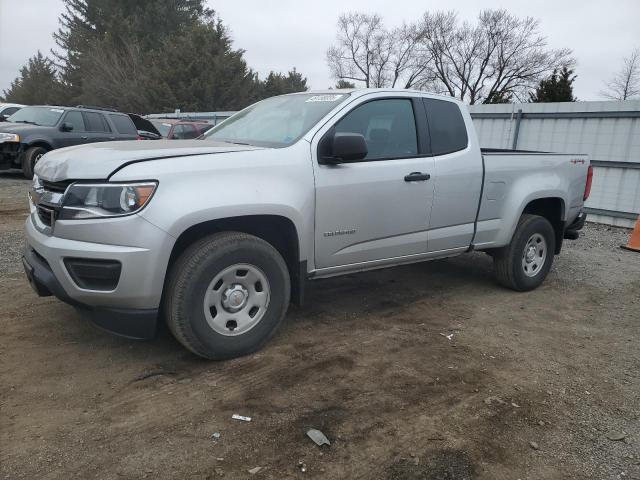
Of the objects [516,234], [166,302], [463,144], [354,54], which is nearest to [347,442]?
[166,302]

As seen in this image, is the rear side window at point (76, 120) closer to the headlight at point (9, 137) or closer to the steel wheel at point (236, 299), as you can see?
the headlight at point (9, 137)

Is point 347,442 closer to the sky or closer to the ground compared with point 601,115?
closer to the ground

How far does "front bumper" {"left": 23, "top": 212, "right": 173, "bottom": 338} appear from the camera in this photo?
2885 mm

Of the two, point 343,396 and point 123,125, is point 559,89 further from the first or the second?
point 343,396

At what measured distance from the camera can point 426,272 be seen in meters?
5.95

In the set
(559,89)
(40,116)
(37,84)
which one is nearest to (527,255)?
(40,116)

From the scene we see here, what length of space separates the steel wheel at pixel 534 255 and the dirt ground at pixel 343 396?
71 cm

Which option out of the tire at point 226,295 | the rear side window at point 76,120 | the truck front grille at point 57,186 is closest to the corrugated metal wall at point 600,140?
the tire at point 226,295

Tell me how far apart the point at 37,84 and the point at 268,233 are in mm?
60363

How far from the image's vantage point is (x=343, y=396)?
120 inches

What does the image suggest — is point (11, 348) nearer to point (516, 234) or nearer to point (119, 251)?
point (119, 251)

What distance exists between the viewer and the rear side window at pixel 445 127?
443cm

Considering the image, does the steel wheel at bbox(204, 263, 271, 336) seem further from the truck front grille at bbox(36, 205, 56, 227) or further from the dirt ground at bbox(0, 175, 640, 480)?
the truck front grille at bbox(36, 205, 56, 227)

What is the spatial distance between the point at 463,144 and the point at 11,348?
3945 mm
